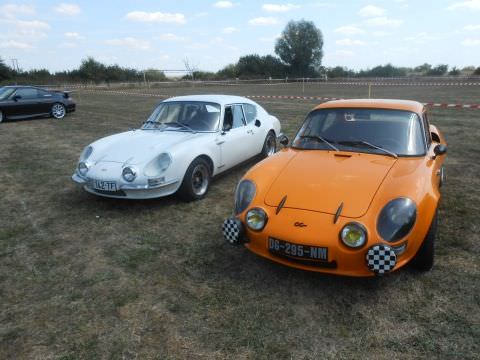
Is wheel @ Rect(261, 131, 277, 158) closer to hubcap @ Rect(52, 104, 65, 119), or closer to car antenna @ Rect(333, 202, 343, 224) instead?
car antenna @ Rect(333, 202, 343, 224)

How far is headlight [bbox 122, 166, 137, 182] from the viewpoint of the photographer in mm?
4710

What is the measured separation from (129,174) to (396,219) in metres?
3.21

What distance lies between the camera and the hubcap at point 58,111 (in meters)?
13.9

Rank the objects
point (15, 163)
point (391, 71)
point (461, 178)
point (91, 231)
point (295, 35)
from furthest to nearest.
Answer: point (295, 35)
point (391, 71)
point (15, 163)
point (461, 178)
point (91, 231)

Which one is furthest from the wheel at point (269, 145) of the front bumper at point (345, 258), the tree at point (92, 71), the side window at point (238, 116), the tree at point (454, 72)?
the tree at point (454, 72)

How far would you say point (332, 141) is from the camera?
164 inches

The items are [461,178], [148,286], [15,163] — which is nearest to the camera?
[148,286]

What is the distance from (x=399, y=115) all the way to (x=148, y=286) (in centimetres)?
318

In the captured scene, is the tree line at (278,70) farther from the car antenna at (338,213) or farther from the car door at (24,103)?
the car antenna at (338,213)

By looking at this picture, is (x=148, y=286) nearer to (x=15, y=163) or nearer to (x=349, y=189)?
(x=349, y=189)

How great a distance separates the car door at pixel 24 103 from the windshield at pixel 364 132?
12.0 m

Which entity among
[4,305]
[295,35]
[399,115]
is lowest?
[4,305]

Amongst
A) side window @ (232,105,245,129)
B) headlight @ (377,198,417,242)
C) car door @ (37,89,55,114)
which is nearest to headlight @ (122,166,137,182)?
side window @ (232,105,245,129)

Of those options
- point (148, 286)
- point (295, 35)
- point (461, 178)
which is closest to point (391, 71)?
point (295, 35)
